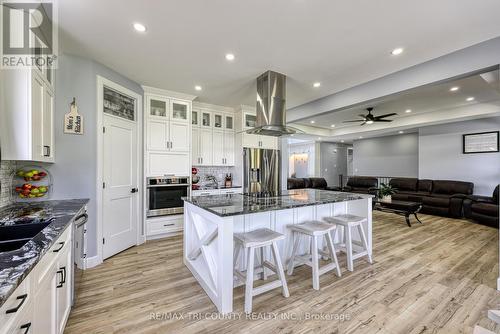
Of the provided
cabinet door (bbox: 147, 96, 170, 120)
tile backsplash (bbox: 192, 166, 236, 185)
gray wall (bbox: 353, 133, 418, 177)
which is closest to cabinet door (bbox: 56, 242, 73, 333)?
cabinet door (bbox: 147, 96, 170, 120)

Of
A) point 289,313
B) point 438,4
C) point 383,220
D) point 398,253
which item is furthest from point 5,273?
point 383,220

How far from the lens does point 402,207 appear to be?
4.79 metres

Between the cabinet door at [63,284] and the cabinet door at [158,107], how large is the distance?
8.70 feet

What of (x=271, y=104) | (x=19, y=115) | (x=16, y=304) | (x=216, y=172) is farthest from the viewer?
(x=216, y=172)

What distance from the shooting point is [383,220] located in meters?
5.19

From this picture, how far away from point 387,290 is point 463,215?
483 cm

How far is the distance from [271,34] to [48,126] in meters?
2.57

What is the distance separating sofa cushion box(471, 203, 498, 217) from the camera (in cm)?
436

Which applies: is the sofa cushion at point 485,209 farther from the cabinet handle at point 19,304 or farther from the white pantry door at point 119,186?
the white pantry door at point 119,186

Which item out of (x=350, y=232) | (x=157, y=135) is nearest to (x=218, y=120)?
(x=157, y=135)

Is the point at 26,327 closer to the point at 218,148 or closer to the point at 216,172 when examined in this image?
the point at 218,148

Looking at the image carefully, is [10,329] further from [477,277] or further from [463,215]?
[463,215]

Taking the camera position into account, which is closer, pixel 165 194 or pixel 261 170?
pixel 165 194

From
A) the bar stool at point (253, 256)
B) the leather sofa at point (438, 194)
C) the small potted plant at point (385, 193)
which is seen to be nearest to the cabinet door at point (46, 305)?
the bar stool at point (253, 256)
